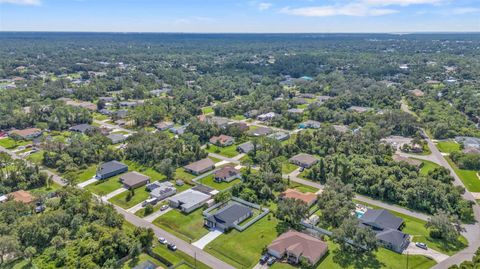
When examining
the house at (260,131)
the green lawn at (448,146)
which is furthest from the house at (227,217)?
the green lawn at (448,146)

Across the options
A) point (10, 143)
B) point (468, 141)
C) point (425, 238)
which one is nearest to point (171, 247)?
point (425, 238)

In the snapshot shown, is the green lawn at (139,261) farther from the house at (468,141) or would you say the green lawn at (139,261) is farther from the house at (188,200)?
the house at (468,141)

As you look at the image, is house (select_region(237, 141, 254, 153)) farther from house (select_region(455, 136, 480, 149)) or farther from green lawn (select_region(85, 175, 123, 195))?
house (select_region(455, 136, 480, 149))

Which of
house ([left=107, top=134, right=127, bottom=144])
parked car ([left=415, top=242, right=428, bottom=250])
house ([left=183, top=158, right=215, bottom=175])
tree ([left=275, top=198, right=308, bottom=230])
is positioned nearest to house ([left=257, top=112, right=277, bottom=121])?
house ([left=183, top=158, right=215, bottom=175])

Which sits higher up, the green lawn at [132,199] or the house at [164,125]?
the house at [164,125]

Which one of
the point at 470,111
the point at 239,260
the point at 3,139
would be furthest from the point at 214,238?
the point at 470,111

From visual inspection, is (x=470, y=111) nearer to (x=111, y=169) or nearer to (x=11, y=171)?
(x=111, y=169)

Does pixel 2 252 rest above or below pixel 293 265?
above
